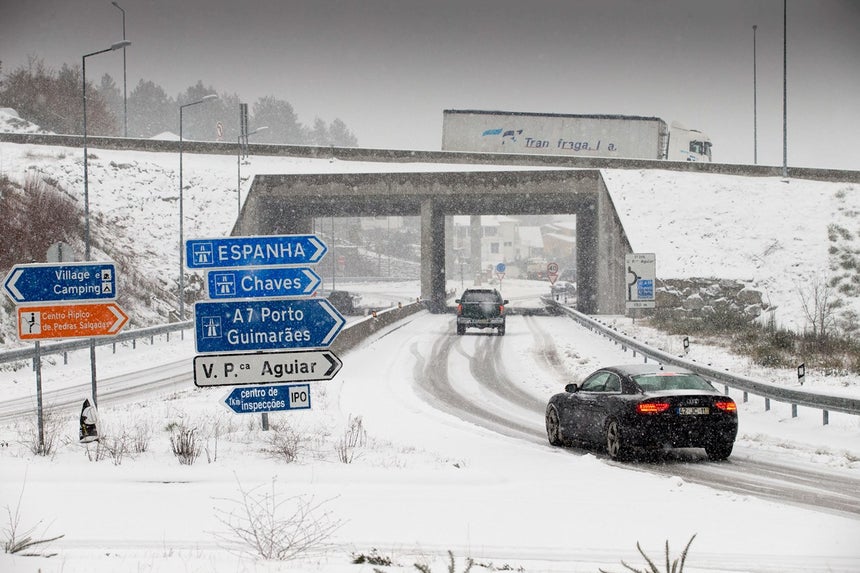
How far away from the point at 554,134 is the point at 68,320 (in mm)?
50750

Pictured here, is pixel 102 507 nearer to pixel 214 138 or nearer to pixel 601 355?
pixel 601 355

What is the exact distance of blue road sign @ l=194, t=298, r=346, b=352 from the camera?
11664mm

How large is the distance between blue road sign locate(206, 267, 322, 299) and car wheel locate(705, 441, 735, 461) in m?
6.21

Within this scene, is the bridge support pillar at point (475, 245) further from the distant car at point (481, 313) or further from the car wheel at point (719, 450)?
the car wheel at point (719, 450)

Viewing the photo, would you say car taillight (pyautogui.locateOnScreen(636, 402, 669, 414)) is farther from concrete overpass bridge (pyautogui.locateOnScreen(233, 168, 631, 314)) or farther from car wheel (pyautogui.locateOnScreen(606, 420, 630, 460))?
concrete overpass bridge (pyautogui.locateOnScreen(233, 168, 631, 314))

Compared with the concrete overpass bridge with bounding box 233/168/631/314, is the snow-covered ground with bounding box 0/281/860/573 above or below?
below

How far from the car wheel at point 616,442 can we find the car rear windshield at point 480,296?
25.0 metres

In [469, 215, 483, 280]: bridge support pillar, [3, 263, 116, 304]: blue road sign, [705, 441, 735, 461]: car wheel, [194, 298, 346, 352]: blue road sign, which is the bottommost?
[705, 441, 735, 461]: car wheel

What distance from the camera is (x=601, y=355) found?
2939cm

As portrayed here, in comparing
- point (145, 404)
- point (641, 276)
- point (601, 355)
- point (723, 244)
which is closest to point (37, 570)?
point (145, 404)

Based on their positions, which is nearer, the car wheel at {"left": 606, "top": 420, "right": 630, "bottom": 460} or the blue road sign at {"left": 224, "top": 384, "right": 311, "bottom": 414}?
the blue road sign at {"left": 224, "top": 384, "right": 311, "bottom": 414}

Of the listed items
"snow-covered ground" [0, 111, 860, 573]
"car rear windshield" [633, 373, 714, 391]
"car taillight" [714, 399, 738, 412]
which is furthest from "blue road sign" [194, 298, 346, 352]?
"car taillight" [714, 399, 738, 412]

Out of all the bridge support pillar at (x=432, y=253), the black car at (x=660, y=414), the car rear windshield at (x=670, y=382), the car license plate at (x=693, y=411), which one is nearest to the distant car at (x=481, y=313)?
the bridge support pillar at (x=432, y=253)

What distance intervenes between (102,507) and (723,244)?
45.0 metres
